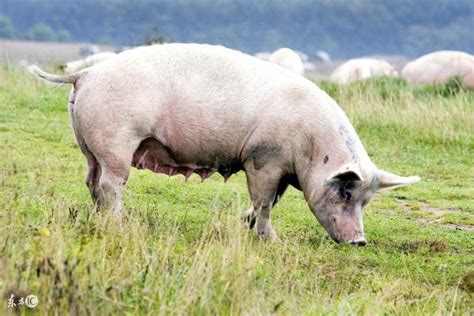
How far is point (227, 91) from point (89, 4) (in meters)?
181

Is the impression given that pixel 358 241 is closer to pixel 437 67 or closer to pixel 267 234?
pixel 267 234

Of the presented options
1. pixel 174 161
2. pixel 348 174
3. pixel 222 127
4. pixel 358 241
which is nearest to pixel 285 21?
pixel 174 161

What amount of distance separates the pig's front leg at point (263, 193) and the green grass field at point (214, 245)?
0.18 metres

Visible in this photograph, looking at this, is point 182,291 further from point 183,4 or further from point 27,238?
point 183,4

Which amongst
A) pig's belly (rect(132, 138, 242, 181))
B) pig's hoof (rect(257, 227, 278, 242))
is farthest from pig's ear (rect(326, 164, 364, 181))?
pig's belly (rect(132, 138, 242, 181))

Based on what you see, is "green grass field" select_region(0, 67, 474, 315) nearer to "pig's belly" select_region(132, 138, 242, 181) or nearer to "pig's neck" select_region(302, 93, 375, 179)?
"pig's belly" select_region(132, 138, 242, 181)

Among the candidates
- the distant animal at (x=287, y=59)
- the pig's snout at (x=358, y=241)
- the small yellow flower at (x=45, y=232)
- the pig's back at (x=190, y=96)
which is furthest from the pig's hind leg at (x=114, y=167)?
the distant animal at (x=287, y=59)

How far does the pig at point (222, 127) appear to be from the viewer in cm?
912

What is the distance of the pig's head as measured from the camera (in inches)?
366

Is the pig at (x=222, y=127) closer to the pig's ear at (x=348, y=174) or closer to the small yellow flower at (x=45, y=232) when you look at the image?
the pig's ear at (x=348, y=174)

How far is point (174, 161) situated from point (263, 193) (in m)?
0.73

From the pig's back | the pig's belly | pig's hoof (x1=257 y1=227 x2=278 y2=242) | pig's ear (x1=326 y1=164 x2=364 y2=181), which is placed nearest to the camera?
pig's ear (x1=326 y1=164 x2=364 y2=181)

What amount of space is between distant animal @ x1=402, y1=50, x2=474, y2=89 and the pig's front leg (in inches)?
643

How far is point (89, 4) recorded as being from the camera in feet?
614
